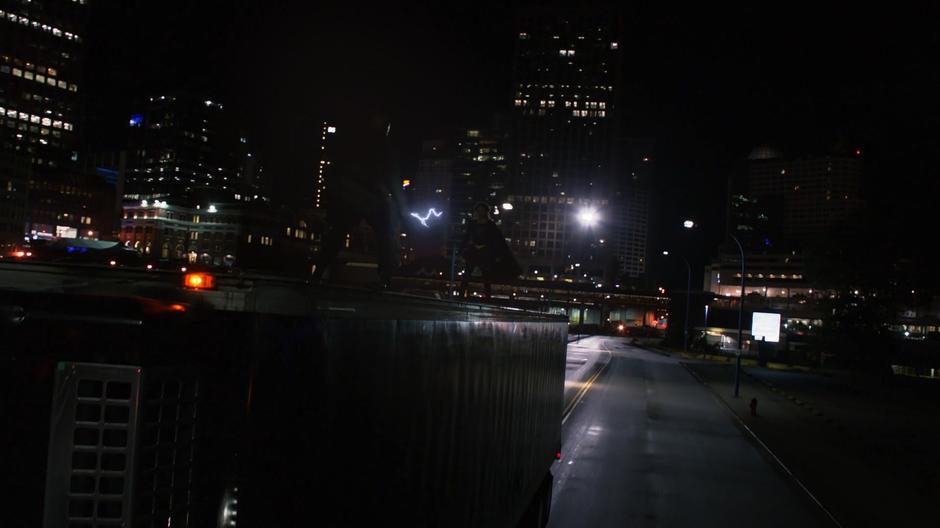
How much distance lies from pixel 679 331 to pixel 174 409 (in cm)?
7986

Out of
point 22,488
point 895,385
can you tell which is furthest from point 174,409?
point 895,385

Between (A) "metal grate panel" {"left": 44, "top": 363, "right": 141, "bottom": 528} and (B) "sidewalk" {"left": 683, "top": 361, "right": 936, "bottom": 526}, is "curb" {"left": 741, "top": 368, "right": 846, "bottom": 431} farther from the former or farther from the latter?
(A) "metal grate panel" {"left": 44, "top": 363, "right": 141, "bottom": 528}

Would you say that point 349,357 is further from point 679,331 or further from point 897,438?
point 679,331

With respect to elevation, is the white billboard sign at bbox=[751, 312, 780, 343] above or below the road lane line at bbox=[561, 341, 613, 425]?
above

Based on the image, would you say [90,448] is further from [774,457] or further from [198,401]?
[774,457]

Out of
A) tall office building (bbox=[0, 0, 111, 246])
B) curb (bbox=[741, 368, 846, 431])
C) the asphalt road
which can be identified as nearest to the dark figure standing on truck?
the asphalt road

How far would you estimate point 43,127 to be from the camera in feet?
273

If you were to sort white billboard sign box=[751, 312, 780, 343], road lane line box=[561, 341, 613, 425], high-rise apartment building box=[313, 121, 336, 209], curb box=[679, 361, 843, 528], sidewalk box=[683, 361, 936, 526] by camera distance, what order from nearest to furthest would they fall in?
high-rise apartment building box=[313, 121, 336, 209] < curb box=[679, 361, 843, 528] < sidewalk box=[683, 361, 936, 526] < road lane line box=[561, 341, 613, 425] < white billboard sign box=[751, 312, 780, 343]

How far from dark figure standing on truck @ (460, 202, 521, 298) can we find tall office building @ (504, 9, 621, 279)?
165 meters

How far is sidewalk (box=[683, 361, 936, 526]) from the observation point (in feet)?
41.5

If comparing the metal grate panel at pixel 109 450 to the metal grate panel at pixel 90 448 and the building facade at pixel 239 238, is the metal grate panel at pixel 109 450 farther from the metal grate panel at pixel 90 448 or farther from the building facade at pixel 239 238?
the building facade at pixel 239 238

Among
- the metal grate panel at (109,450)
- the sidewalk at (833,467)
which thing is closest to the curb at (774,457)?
the sidewalk at (833,467)

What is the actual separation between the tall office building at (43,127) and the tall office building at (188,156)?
140 centimetres

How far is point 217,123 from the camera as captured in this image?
14625 mm
